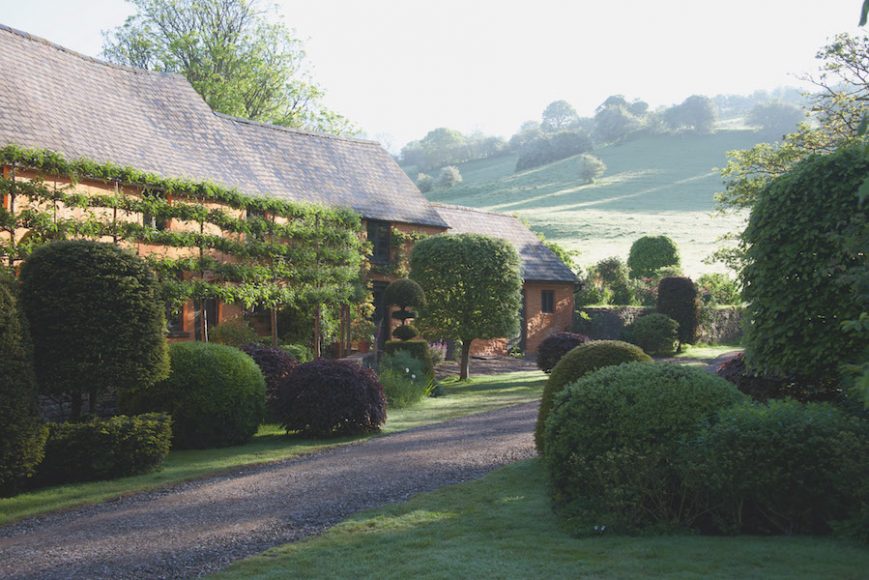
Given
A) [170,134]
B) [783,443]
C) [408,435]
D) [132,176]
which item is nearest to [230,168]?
[170,134]

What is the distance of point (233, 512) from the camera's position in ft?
26.3

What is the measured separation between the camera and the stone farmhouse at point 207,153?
61.5ft

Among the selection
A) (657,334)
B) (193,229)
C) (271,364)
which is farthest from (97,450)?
(657,334)

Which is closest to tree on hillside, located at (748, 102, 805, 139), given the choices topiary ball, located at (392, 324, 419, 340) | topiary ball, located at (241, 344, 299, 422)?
topiary ball, located at (392, 324, 419, 340)

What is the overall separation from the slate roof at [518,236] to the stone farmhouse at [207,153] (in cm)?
8

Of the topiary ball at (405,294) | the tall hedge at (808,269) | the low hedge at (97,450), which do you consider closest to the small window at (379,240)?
the topiary ball at (405,294)

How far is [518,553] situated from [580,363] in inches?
167

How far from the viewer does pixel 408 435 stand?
1319 cm

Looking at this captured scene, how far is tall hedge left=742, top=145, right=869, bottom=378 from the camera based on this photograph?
884 centimetres

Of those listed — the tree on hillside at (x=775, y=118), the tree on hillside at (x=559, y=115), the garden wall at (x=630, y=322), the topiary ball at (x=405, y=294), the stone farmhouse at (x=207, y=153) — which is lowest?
the garden wall at (x=630, y=322)

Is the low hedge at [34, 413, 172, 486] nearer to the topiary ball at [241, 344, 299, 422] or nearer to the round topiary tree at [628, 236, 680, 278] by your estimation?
the topiary ball at [241, 344, 299, 422]

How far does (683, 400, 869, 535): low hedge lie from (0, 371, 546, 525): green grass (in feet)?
22.4

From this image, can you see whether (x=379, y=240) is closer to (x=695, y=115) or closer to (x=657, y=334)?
(x=657, y=334)

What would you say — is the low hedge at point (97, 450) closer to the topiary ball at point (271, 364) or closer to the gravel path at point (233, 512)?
the gravel path at point (233, 512)
